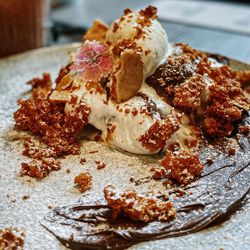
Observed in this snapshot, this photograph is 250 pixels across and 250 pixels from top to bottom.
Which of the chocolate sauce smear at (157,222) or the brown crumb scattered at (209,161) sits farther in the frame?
the brown crumb scattered at (209,161)

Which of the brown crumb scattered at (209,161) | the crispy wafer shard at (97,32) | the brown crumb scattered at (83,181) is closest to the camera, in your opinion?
the brown crumb scattered at (83,181)

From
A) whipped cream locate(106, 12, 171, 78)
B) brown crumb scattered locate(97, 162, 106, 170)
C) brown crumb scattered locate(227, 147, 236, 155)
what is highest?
whipped cream locate(106, 12, 171, 78)

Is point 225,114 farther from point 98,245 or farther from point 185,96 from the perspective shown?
point 98,245

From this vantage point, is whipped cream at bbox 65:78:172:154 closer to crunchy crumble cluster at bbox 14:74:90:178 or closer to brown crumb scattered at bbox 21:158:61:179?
crunchy crumble cluster at bbox 14:74:90:178

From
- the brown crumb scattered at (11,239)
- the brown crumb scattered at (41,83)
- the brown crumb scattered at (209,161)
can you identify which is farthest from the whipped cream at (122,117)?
the brown crumb scattered at (11,239)

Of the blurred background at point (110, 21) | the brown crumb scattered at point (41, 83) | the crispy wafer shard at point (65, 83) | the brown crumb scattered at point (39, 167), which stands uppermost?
the crispy wafer shard at point (65, 83)

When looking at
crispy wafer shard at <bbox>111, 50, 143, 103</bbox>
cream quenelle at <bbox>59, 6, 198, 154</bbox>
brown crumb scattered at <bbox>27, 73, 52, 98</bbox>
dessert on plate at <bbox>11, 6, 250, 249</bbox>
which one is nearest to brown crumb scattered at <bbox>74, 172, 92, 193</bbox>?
dessert on plate at <bbox>11, 6, 250, 249</bbox>

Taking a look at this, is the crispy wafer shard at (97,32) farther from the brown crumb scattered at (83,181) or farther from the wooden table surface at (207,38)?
the wooden table surface at (207,38)

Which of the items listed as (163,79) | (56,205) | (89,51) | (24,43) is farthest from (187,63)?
(24,43)
